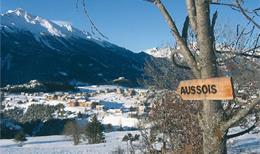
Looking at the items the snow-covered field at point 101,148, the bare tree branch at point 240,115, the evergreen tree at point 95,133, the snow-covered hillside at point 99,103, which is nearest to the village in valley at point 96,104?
the snow-covered hillside at point 99,103

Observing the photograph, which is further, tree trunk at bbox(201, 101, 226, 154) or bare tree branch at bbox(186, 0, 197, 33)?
bare tree branch at bbox(186, 0, 197, 33)

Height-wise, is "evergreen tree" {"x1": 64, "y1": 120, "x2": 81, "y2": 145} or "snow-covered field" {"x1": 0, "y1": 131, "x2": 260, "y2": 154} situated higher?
"evergreen tree" {"x1": 64, "y1": 120, "x2": 81, "y2": 145}

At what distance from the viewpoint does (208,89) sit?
3514mm

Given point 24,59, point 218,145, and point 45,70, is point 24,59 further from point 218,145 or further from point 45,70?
point 218,145

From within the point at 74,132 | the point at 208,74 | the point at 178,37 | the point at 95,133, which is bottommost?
the point at 208,74

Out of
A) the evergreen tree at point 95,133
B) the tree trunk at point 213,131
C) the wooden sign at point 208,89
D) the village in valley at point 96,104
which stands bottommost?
the tree trunk at point 213,131

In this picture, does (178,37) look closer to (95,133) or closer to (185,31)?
(185,31)

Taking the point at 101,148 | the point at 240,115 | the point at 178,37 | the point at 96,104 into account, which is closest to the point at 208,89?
the point at 240,115

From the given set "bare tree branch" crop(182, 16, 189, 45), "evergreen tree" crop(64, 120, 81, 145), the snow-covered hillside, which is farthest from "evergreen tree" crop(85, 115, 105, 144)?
"bare tree branch" crop(182, 16, 189, 45)

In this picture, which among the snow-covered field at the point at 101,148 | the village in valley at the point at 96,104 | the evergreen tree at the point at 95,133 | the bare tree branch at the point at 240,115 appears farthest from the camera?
the village in valley at the point at 96,104

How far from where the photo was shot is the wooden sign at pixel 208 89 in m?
3.32

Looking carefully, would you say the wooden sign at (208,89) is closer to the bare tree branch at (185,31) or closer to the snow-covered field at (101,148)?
the bare tree branch at (185,31)

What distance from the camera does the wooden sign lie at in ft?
10.9

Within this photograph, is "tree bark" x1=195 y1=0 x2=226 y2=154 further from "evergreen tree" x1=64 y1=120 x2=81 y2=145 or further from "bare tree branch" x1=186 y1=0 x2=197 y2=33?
"evergreen tree" x1=64 y1=120 x2=81 y2=145
